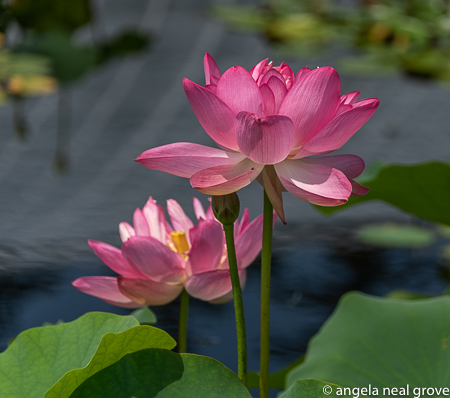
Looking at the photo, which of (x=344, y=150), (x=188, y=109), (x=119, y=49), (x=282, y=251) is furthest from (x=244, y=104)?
(x=119, y=49)

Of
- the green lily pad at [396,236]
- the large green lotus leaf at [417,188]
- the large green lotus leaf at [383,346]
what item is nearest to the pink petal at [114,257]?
the large green lotus leaf at [383,346]

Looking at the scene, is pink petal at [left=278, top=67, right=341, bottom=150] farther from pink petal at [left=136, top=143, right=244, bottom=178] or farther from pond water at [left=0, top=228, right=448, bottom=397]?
pond water at [left=0, top=228, right=448, bottom=397]

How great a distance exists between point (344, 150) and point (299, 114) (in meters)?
1.47

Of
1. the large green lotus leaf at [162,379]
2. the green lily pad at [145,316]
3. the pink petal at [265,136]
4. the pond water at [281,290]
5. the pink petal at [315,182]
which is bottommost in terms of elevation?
the pond water at [281,290]

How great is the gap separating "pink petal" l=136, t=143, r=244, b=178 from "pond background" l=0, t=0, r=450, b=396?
25.0 inches

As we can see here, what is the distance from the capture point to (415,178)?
2.31 ft

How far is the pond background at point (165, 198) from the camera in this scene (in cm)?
109

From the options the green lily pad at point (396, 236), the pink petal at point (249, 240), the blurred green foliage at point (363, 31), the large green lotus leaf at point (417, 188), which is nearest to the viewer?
the pink petal at point (249, 240)

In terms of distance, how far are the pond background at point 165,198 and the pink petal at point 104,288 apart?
0.52m

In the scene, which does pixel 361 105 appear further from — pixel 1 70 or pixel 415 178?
pixel 1 70

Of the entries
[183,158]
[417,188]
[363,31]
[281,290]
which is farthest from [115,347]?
[363,31]

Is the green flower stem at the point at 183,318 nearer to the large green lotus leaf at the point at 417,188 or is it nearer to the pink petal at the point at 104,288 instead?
the pink petal at the point at 104,288

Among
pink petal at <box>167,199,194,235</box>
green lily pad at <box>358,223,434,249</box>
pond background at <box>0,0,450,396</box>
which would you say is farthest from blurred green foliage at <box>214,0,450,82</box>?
pink petal at <box>167,199,194,235</box>

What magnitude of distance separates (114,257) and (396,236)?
1.13 m
